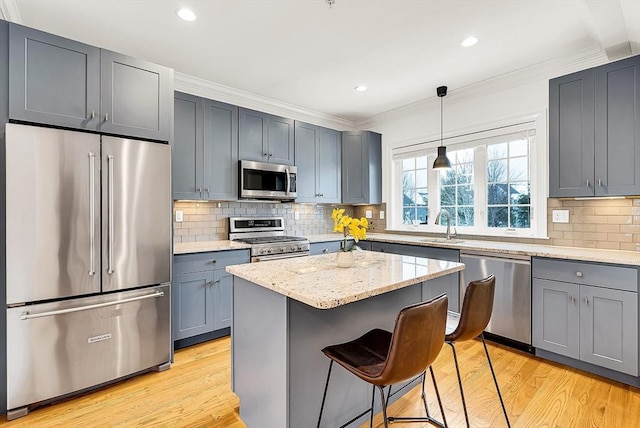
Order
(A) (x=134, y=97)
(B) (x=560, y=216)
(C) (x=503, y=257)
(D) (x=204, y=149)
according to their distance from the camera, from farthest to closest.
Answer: (D) (x=204, y=149) < (B) (x=560, y=216) < (C) (x=503, y=257) < (A) (x=134, y=97)

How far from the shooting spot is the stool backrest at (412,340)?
1.19m

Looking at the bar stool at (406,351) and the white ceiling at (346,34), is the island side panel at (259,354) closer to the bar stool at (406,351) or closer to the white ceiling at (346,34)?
the bar stool at (406,351)

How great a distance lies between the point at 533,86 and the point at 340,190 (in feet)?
8.23

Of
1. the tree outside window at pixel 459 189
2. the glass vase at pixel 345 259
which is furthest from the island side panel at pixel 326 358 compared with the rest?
the tree outside window at pixel 459 189

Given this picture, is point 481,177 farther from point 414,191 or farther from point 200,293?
point 200,293

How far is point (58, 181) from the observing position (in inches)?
80.1

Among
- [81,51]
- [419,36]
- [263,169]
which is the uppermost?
[419,36]

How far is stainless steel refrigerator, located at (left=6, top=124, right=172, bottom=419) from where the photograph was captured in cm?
194

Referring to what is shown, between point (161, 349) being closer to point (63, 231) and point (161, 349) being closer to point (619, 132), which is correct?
point (63, 231)

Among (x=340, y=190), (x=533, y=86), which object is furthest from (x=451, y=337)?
(x=340, y=190)

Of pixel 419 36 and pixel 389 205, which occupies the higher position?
pixel 419 36

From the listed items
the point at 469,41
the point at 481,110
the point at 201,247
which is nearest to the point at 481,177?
the point at 481,110

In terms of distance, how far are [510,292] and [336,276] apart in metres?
2.02

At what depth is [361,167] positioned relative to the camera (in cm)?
454
